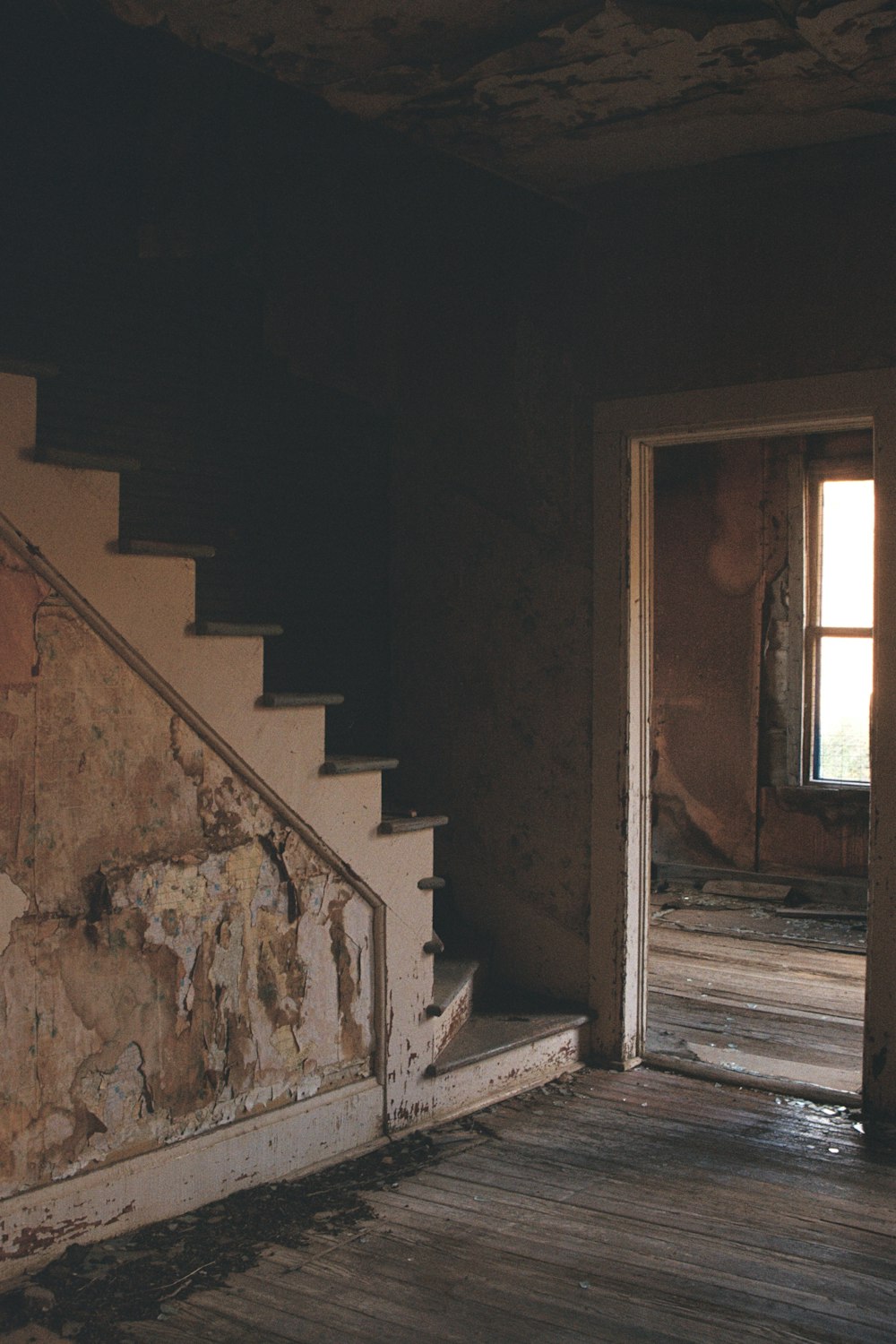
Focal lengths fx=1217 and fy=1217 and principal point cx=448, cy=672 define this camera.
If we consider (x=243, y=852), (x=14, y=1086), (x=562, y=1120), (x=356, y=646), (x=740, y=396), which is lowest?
(x=562, y=1120)

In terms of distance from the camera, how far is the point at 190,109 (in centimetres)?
346

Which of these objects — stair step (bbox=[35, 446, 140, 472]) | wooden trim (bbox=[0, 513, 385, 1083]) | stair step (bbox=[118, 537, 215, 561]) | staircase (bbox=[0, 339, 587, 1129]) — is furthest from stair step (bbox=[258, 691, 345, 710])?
stair step (bbox=[35, 446, 140, 472])

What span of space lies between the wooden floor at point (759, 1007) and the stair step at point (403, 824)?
137 cm

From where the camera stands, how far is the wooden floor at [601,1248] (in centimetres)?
254

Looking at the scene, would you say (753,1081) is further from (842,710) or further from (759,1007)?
(842,710)

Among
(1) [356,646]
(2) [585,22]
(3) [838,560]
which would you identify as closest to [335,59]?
(2) [585,22]

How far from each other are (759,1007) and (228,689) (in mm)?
2889

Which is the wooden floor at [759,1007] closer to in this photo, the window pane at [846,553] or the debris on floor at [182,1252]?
the debris on floor at [182,1252]

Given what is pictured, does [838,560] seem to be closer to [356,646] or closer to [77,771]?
[356,646]

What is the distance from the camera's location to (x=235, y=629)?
120 inches

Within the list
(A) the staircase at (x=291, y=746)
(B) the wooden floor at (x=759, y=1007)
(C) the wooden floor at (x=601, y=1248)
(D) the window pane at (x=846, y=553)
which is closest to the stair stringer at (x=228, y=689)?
(A) the staircase at (x=291, y=746)

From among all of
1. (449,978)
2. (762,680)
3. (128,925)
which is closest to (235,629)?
(128,925)

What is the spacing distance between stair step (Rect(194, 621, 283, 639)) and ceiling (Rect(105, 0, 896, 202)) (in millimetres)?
1554

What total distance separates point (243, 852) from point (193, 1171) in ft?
2.58
